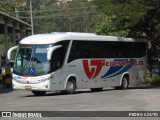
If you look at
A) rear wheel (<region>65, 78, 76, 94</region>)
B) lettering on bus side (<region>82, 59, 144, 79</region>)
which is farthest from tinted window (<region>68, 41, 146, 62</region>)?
rear wheel (<region>65, 78, 76, 94</region>)

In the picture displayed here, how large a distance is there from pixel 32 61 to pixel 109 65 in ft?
20.0

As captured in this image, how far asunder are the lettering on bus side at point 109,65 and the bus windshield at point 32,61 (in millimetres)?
3106

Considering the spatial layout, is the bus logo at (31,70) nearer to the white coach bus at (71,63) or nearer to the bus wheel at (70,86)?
the white coach bus at (71,63)

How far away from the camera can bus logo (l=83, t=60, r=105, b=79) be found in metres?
28.0

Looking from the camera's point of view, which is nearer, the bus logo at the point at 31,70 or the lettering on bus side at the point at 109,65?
the bus logo at the point at 31,70

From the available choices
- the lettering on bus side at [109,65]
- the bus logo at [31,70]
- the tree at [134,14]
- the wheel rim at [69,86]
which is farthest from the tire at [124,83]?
the bus logo at [31,70]

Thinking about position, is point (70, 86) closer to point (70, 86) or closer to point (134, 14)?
point (70, 86)

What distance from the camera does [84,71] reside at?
27.9 meters

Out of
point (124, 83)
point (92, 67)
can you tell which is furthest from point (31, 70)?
point (124, 83)

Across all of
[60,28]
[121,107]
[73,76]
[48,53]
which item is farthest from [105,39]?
[60,28]

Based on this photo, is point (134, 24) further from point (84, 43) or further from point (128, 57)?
point (84, 43)

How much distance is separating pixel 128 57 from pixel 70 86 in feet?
21.2

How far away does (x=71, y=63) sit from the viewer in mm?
26703

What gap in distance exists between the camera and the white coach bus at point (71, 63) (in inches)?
992
